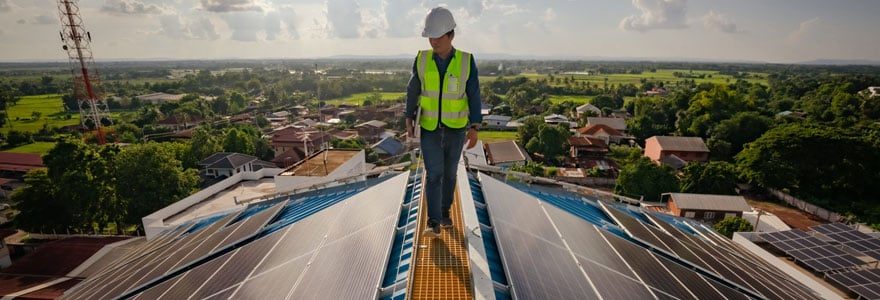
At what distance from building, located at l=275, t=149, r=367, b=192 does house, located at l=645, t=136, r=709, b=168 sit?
122 ft

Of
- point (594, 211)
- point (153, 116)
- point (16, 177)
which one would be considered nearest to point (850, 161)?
point (594, 211)

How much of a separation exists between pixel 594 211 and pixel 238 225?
37.8 ft

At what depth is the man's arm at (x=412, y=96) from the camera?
18.5ft

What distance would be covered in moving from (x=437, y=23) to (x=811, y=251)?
77.6 ft

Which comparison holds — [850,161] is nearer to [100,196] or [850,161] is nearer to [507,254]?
[507,254]

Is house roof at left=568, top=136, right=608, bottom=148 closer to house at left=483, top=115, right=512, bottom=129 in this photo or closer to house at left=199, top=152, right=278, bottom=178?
house at left=483, top=115, right=512, bottom=129

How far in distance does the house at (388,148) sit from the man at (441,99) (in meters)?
41.6

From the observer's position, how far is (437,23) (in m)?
5.17

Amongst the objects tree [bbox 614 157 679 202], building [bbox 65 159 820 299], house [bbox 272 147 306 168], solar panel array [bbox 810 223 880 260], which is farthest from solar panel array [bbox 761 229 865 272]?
house [bbox 272 147 306 168]

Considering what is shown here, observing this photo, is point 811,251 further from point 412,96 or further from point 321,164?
point 321,164

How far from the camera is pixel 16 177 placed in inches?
1670

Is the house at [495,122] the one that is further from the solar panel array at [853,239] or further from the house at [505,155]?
the solar panel array at [853,239]

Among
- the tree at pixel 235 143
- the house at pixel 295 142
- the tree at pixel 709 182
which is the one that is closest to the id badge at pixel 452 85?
the tree at pixel 709 182

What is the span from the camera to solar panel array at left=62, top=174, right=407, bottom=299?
19.9 ft
